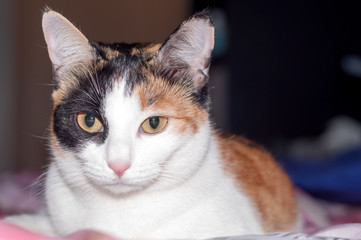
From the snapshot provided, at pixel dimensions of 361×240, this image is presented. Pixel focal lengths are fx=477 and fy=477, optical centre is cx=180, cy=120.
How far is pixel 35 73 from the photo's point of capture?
513 centimetres

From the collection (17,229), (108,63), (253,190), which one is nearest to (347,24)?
(253,190)

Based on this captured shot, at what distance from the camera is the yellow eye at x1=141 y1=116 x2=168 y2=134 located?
1423mm

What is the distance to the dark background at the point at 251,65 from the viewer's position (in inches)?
181

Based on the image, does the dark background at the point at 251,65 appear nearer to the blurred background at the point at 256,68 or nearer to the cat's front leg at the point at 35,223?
the blurred background at the point at 256,68

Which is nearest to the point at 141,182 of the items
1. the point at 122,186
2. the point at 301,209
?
the point at 122,186

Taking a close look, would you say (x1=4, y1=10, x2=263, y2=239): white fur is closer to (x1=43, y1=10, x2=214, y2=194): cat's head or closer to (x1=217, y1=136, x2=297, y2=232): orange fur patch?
(x1=43, y1=10, x2=214, y2=194): cat's head

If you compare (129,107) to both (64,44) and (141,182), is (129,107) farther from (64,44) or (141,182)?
(64,44)

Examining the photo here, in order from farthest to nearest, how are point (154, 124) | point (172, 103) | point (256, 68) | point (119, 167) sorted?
point (256, 68) < point (172, 103) < point (154, 124) < point (119, 167)

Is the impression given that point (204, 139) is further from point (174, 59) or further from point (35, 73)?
point (35, 73)

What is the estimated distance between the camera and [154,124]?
1441 millimetres

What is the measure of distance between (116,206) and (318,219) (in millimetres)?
1122

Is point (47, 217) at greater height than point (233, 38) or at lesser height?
lesser

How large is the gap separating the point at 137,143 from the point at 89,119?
180 millimetres

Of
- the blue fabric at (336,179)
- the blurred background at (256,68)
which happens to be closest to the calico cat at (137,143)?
the blue fabric at (336,179)
